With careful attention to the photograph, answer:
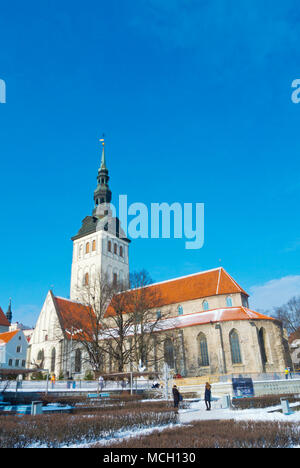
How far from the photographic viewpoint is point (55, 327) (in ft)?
154

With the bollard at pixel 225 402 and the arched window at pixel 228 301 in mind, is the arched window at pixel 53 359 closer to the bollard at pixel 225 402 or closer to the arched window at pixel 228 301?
the arched window at pixel 228 301

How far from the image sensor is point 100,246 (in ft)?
196

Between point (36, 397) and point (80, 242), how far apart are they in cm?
4466

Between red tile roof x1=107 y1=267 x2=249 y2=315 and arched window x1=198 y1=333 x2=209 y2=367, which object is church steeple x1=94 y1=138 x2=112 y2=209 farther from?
arched window x1=198 y1=333 x2=209 y2=367

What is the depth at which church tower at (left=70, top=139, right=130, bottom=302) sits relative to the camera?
5972 cm

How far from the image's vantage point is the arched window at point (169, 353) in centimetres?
3984

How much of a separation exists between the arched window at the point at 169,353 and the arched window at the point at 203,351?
3507 millimetres

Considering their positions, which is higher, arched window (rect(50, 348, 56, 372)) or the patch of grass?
arched window (rect(50, 348, 56, 372))

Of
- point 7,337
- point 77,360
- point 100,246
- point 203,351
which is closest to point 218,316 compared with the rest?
point 203,351

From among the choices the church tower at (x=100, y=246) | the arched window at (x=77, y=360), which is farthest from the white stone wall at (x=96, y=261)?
the arched window at (x=77, y=360)

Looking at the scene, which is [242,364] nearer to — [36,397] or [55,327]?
[36,397]

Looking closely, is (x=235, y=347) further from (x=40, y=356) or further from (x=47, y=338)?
(x=40, y=356)

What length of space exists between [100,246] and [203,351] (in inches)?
1128

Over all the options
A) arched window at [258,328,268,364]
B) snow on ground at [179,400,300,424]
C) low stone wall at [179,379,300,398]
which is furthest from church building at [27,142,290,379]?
snow on ground at [179,400,300,424]
